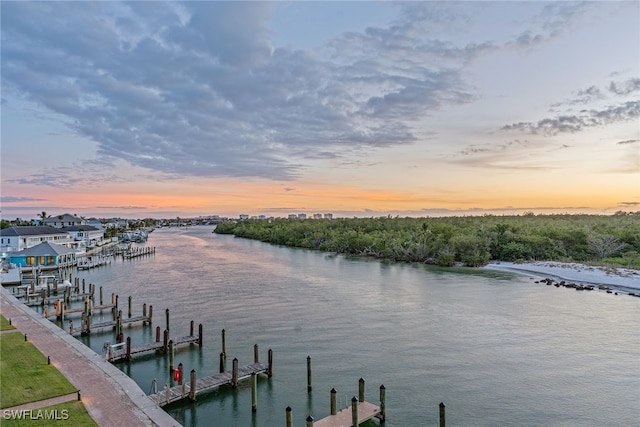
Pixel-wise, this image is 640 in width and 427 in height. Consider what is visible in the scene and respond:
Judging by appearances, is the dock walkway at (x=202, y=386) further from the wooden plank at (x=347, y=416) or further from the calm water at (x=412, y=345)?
the wooden plank at (x=347, y=416)

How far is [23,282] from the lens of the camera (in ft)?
180

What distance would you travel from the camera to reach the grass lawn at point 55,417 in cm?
1493

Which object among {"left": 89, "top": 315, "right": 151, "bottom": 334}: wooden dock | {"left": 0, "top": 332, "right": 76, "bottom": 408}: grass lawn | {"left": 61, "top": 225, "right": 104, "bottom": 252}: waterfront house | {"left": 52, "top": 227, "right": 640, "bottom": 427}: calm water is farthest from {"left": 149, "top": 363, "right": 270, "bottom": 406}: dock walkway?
{"left": 61, "top": 225, "right": 104, "bottom": 252}: waterfront house

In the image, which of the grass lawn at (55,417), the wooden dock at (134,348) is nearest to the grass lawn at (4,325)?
the wooden dock at (134,348)

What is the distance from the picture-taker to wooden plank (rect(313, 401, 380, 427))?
683 inches

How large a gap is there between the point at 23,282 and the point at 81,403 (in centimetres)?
4727

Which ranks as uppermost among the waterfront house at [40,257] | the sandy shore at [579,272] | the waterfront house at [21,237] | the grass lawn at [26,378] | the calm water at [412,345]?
the waterfront house at [21,237]

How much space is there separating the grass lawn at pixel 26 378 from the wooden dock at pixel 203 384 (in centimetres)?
366

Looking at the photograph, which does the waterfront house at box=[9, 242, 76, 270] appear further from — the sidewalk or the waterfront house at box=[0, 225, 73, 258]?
the sidewalk

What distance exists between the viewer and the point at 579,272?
61.0 m

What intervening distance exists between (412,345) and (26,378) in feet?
72.2

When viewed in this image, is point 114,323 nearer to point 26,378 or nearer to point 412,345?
point 26,378

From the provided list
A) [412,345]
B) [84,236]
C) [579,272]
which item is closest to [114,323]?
[412,345]

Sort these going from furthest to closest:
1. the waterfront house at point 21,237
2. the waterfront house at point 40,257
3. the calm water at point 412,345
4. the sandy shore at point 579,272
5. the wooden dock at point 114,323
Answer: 1. the waterfront house at point 21,237
2. the waterfront house at point 40,257
3. the sandy shore at point 579,272
4. the wooden dock at point 114,323
5. the calm water at point 412,345
